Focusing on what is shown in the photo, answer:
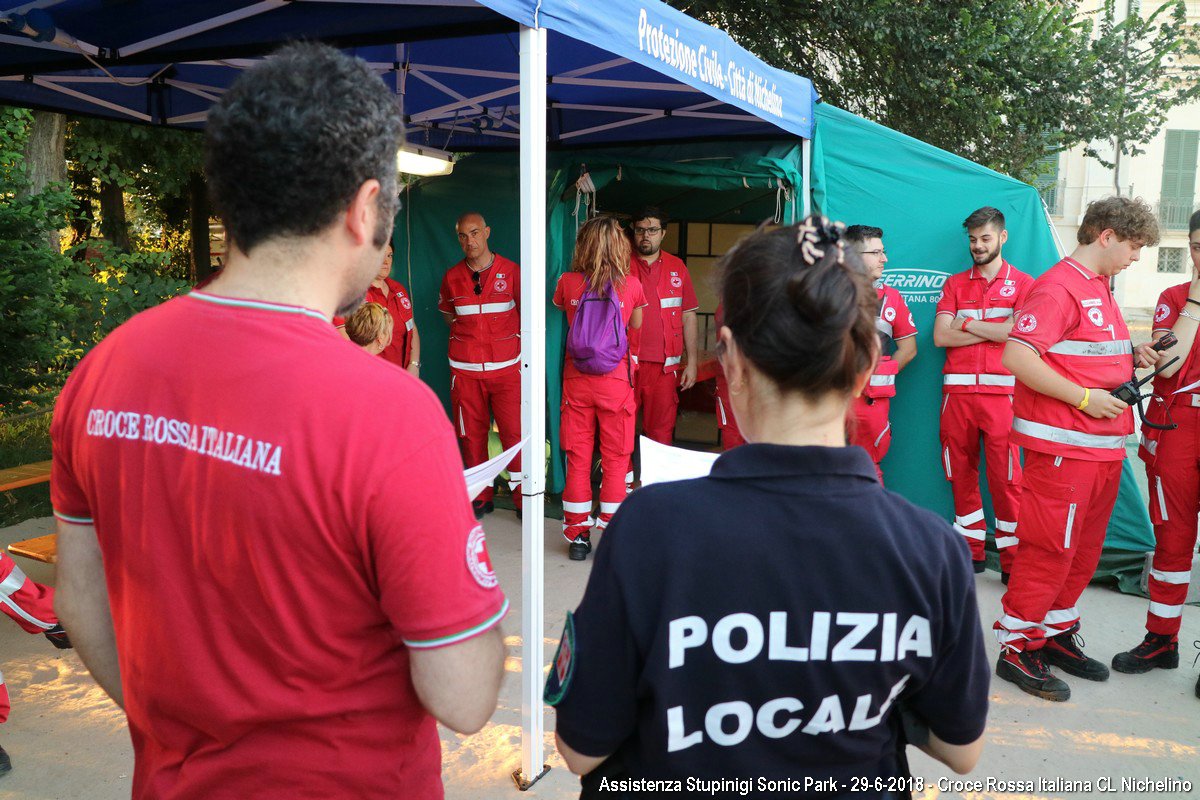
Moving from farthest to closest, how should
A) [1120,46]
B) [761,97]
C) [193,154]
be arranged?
[1120,46] < [193,154] < [761,97]

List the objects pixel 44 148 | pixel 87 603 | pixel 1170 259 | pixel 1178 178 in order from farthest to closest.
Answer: pixel 1170 259 < pixel 1178 178 < pixel 44 148 < pixel 87 603

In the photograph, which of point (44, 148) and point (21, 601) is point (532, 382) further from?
point (44, 148)

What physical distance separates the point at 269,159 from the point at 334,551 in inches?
19.2

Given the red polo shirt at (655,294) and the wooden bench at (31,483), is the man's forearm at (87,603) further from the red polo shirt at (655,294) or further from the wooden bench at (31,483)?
the red polo shirt at (655,294)

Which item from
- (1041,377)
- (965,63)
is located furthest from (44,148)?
(965,63)

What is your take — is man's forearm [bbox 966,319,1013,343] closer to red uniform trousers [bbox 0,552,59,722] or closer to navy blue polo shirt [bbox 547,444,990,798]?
navy blue polo shirt [bbox 547,444,990,798]

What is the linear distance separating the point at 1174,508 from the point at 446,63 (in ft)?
13.5

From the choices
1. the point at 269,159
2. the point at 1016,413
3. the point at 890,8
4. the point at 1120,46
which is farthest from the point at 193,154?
the point at 1120,46

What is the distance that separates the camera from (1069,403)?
3.42m

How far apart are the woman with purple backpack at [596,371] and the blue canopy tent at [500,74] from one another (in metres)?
0.94

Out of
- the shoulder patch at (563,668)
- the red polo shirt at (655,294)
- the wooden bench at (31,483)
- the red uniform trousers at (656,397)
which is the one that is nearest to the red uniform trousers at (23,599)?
the wooden bench at (31,483)

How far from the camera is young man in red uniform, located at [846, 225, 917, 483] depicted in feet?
16.8

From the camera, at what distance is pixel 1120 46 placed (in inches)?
416

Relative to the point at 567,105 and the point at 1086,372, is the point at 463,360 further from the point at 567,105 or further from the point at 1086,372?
the point at 1086,372
